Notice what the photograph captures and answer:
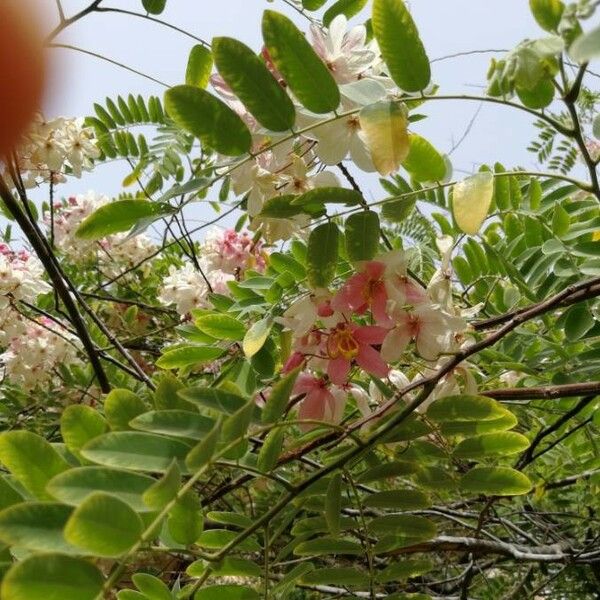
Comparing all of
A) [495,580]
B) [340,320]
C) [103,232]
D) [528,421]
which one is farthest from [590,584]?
[103,232]

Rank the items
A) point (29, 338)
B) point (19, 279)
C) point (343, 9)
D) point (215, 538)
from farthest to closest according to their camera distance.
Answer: point (29, 338), point (19, 279), point (343, 9), point (215, 538)

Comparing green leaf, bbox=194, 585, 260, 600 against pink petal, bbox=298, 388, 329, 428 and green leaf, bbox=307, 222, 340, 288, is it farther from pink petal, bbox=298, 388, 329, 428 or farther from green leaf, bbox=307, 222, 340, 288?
green leaf, bbox=307, 222, 340, 288

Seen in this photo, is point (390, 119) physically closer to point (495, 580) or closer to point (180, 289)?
point (180, 289)

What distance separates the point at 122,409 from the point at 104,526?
18 centimetres

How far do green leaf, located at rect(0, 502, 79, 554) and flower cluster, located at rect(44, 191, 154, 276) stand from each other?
2290 mm

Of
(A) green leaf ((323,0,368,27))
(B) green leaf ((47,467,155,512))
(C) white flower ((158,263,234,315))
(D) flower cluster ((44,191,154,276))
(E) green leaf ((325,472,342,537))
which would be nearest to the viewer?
(B) green leaf ((47,467,155,512))

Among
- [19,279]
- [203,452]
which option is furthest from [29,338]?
[203,452]

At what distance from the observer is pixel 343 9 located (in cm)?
113

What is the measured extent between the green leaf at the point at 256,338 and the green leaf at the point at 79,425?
0.24 meters

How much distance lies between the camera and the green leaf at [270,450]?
0.68m

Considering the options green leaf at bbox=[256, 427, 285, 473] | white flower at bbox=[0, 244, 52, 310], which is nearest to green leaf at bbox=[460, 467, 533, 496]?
green leaf at bbox=[256, 427, 285, 473]

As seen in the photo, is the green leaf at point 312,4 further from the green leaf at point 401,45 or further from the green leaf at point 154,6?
the green leaf at point 401,45

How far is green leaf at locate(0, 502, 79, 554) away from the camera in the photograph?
1.44 ft

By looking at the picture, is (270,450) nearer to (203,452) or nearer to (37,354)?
(203,452)
